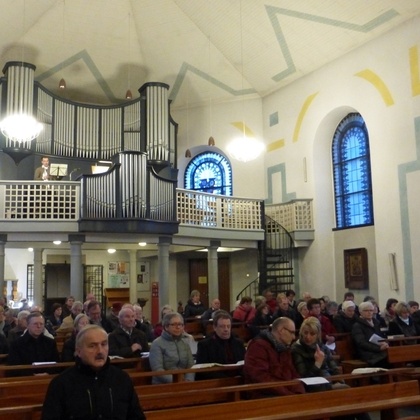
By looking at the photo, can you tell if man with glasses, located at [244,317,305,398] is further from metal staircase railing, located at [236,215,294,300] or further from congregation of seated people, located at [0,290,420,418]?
metal staircase railing, located at [236,215,294,300]

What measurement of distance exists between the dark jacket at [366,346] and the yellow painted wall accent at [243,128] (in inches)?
475

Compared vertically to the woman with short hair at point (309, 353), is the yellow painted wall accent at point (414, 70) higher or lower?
higher

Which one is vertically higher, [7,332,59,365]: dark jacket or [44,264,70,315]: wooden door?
[44,264,70,315]: wooden door

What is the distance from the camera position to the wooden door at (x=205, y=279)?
64.2 ft

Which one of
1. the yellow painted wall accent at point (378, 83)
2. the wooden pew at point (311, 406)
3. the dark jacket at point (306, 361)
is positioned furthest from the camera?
the yellow painted wall accent at point (378, 83)

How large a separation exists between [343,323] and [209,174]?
39.1 ft

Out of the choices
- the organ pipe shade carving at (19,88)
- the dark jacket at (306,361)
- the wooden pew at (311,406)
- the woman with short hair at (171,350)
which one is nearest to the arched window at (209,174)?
the organ pipe shade carving at (19,88)

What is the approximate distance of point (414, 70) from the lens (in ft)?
45.7

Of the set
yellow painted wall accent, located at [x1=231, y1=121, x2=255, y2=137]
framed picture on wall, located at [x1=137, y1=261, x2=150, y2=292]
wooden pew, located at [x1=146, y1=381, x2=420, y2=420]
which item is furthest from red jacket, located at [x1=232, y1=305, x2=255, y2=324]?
yellow painted wall accent, located at [x1=231, y1=121, x2=255, y2=137]

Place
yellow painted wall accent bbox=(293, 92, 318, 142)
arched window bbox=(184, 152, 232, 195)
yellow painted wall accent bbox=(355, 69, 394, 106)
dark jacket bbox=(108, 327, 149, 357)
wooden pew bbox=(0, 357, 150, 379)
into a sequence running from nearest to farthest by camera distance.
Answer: wooden pew bbox=(0, 357, 150, 379)
dark jacket bbox=(108, 327, 149, 357)
yellow painted wall accent bbox=(355, 69, 394, 106)
yellow painted wall accent bbox=(293, 92, 318, 142)
arched window bbox=(184, 152, 232, 195)

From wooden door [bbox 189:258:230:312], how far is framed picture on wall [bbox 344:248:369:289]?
15.1ft

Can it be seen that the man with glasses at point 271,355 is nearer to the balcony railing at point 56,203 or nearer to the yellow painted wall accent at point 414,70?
the balcony railing at point 56,203

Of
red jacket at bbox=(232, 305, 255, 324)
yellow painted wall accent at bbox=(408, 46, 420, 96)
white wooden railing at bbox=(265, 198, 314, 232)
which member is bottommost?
red jacket at bbox=(232, 305, 255, 324)

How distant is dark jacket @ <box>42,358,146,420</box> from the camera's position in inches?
140
